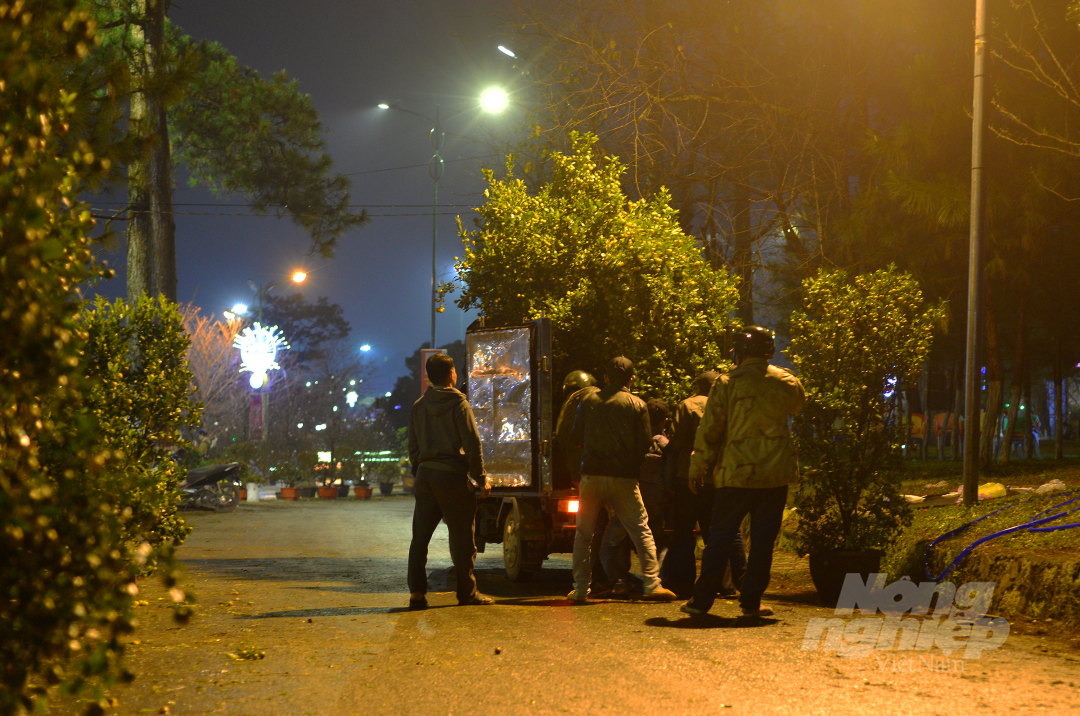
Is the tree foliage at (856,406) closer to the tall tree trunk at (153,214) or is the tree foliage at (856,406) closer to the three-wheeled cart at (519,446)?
the three-wheeled cart at (519,446)

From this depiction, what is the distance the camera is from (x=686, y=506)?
8141mm

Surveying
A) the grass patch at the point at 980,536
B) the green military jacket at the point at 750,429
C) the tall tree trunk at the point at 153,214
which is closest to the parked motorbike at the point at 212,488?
the tall tree trunk at the point at 153,214

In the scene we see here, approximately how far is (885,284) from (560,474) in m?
3.76

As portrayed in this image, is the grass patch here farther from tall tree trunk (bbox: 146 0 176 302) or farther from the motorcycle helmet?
tall tree trunk (bbox: 146 0 176 302)

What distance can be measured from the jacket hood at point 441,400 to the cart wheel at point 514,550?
2.24 metres

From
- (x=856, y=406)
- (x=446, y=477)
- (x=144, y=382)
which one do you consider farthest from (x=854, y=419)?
(x=144, y=382)

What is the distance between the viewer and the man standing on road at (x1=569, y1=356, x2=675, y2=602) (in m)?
7.69

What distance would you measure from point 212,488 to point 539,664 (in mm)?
20146

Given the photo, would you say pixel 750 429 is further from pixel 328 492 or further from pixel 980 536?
pixel 328 492

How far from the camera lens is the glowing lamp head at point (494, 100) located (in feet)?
58.9

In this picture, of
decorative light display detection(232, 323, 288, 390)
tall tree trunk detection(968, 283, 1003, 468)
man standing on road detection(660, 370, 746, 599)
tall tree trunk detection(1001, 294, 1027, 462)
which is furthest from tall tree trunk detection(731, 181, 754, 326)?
decorative light display detection(232, 323, 288, 390)

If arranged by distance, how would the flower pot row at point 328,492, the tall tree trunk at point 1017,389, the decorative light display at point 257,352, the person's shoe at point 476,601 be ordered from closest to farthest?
the person's shoe at point 476,601, the tall tree trunk at point 1017,389, the flower pot row at point 328,492, the decorative light display at point 257,352

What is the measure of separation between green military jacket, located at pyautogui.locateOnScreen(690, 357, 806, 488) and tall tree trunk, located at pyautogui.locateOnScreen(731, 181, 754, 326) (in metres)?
10.1

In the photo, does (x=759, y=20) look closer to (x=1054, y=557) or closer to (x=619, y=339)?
(x=619, y=339)
